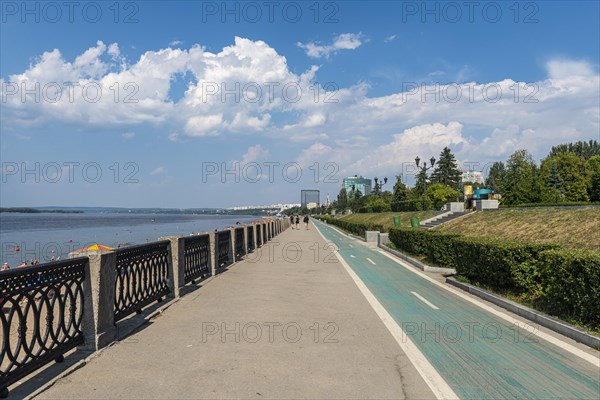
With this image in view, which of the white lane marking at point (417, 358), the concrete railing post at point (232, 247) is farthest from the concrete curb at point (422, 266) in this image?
the concrete railing post at point (232, 247)

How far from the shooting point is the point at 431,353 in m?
6.40

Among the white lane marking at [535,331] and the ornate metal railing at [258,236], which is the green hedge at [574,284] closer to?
the white lane marking at [535,331]

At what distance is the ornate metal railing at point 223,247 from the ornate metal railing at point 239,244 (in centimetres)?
150

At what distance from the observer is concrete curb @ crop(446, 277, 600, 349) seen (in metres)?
6.91

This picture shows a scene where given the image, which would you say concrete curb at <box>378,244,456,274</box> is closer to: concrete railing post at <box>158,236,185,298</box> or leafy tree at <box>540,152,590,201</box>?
concrete railing post at <box>158,236,185,298</box>

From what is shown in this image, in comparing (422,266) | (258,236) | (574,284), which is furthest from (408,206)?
(574,284)

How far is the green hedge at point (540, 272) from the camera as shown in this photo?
743cm

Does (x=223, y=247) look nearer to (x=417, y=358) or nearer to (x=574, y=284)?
(x=417, y=358)

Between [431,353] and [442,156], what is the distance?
118 m

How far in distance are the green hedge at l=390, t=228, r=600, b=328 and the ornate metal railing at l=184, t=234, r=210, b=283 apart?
7656 mm

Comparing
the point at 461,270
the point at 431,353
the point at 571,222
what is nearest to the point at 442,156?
the point at 571,222

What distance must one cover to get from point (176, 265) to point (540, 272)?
7.99 m

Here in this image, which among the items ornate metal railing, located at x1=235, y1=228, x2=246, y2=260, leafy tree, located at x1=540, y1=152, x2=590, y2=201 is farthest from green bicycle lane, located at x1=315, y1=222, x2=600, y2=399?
leafy tree, located at x1=540, y1=152, x2=590, y2=201

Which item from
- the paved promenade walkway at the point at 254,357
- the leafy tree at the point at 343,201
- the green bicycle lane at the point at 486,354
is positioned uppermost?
the leafy tree at the point at 343,201
